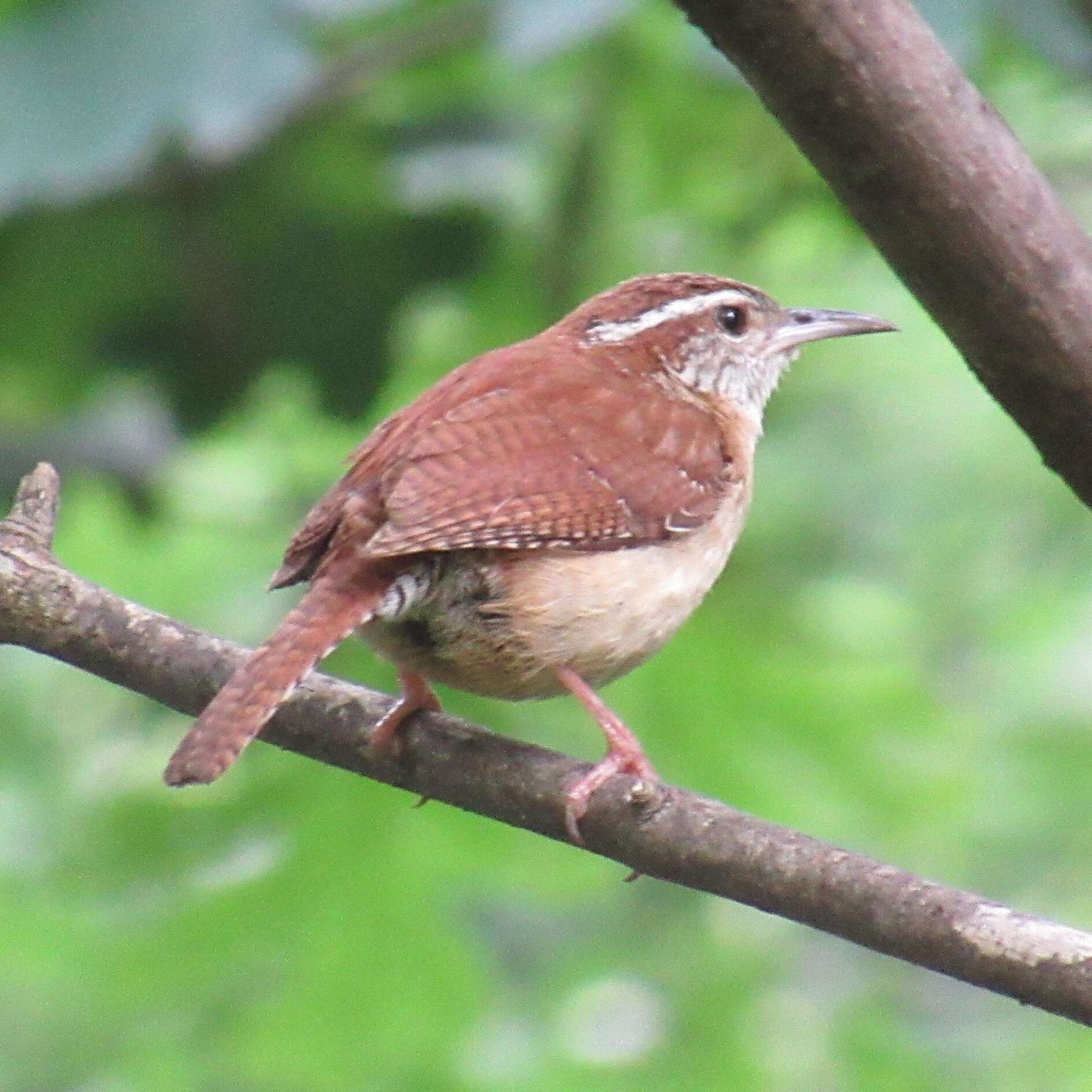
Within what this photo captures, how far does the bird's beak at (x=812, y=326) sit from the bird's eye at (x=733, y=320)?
0.08m

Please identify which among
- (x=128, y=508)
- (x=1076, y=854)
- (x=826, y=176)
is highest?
(x=826, y=176)

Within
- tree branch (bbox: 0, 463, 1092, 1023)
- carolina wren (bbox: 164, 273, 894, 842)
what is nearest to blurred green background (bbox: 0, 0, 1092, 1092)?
carolina wren (bbox: 164, 273, 894, 842)

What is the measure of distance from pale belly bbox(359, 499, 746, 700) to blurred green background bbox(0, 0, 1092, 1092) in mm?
995

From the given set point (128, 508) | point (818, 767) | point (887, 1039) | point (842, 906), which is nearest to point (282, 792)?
point (128, 508)

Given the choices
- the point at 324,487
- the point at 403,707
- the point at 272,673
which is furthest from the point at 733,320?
the point at 272,673

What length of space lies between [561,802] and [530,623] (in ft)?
1.45

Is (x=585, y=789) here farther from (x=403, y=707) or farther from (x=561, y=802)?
(x=403, y=707)

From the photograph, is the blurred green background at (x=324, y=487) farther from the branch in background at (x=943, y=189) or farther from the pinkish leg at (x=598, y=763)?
the branch in background at (x=943, y=189)

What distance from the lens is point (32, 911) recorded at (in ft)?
13.6

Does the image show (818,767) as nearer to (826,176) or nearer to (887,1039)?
(887,1039)

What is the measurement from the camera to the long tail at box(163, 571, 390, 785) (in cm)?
246

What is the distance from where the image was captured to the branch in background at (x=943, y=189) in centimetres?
216

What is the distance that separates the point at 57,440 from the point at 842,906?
115 inches

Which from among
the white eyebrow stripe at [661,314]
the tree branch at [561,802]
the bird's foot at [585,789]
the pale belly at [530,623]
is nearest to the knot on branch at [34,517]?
the tree branch at [561,802]
